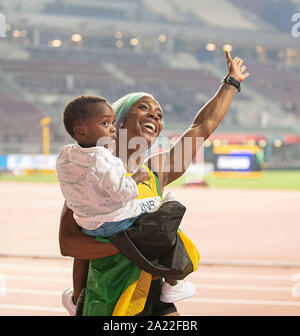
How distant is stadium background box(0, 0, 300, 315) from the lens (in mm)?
23812

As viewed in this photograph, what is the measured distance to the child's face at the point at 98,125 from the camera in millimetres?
2055

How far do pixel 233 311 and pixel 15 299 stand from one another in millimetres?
2079

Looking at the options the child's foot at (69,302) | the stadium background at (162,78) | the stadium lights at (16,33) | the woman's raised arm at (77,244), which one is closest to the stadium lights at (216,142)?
the stadium background at (162,78)

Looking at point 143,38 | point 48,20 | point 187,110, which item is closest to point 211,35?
point 143,38

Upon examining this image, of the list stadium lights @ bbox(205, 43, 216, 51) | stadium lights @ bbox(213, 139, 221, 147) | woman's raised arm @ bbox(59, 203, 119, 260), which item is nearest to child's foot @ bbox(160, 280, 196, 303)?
woman's raised arm @ bbox(59, 203, 119, 260)

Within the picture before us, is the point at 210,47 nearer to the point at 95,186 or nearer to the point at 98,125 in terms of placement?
the point at 98,125

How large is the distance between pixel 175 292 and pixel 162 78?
46.5 meters

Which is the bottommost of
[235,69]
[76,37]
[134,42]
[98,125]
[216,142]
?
[216,142]

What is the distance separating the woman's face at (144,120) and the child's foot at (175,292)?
55cm

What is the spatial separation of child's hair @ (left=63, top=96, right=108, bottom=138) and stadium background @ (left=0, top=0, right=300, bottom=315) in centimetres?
1267

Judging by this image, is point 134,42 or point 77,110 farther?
point 134,42

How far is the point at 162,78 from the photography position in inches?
1891

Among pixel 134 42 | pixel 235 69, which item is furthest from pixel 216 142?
pixel 235 69
